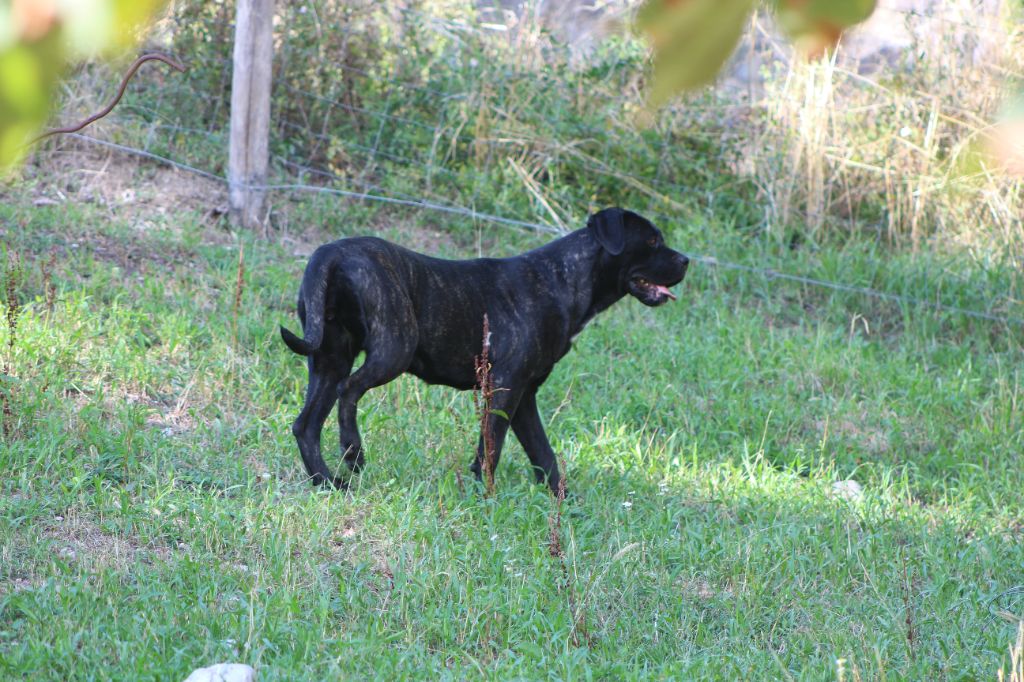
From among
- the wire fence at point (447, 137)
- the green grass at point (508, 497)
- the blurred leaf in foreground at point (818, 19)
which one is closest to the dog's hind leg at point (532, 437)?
the green grass at point (508, 497)

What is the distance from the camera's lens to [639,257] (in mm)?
5383

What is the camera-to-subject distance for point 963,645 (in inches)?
155

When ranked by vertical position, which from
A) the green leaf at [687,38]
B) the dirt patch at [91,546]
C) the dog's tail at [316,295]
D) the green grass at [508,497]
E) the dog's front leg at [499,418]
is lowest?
the dirt patch at [91,546]

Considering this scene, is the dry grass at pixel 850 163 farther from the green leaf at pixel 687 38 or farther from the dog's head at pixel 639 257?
the green leaf at pixel 687 38

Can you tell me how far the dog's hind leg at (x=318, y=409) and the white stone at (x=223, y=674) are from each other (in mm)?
1576

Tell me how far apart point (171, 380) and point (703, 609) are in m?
2.96

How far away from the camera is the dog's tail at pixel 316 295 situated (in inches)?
176

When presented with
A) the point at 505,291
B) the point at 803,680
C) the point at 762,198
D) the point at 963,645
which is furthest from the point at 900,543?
the point at 762,198

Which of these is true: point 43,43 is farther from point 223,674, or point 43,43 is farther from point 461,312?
point 461,312

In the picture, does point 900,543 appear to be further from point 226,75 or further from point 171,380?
point 226,75

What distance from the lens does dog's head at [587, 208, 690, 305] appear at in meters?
5.23

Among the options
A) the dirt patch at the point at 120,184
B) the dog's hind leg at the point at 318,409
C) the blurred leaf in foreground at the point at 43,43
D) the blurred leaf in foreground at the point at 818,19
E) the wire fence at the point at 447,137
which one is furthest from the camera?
the wire fence at the point at 447,137

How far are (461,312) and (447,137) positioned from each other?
432 centimetres

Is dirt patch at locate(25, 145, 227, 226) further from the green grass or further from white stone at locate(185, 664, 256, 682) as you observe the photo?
white stone at locate(185, 664, 256, 682)
